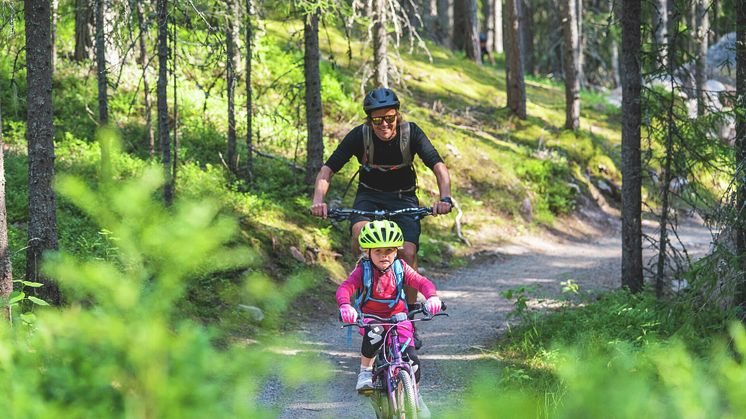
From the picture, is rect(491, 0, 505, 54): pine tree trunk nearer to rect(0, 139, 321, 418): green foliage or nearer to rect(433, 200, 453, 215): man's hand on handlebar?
rect(433, 200, 453, 215): man's hand on handlebar

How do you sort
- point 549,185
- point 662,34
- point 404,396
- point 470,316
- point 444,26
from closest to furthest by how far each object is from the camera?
point 404,396
point 470,316
point 549,185
point 662,34
point 444,26

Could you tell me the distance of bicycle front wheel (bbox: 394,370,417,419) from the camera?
554 cm

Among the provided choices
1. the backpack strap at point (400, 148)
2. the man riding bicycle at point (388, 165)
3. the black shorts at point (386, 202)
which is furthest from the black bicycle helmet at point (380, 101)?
the black shorts at point (386, 202)

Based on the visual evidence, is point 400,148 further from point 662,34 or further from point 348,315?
point 662,34

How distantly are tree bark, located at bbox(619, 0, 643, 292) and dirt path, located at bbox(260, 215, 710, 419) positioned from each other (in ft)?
4.20

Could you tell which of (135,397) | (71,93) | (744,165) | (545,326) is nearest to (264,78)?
(71,93)

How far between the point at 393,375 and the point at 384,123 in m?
2.34

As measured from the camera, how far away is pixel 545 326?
31.1 feet

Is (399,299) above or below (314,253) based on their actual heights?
above

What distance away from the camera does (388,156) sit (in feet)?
23.8

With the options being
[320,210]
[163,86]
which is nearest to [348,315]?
[320,210]

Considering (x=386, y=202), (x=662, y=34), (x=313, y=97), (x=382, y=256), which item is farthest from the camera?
(x=662, y=34)

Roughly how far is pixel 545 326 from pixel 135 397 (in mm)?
8336

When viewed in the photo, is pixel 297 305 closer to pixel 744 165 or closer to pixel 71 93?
pixel 744 165
